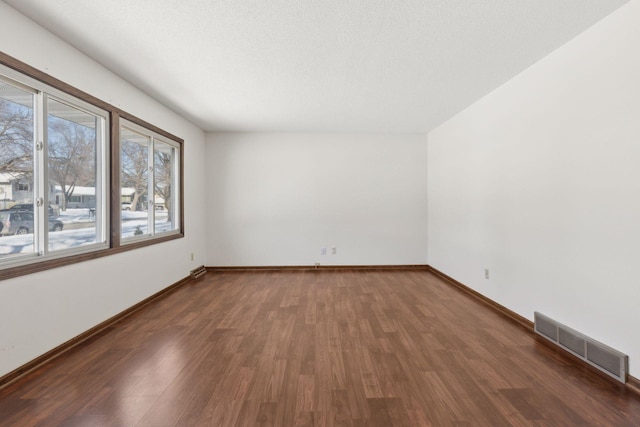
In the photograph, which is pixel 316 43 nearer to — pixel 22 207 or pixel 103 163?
pixel 103 163

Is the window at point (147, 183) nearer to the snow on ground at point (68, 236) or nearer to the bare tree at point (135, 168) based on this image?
the bare tree at point (135, 168)

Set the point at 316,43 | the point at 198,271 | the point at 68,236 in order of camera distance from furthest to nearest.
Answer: the point at 198,271
the point at 68,236
the point at 316,43

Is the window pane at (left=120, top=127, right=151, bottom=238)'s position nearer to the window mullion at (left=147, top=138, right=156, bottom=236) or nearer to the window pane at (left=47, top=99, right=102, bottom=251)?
the window mullion at (left=147, top=138, right=156, bottom=236)

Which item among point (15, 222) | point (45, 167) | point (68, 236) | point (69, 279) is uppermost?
point (45, 167)

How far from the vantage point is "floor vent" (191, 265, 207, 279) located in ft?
14.9

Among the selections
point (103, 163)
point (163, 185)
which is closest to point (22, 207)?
point (103, 163)

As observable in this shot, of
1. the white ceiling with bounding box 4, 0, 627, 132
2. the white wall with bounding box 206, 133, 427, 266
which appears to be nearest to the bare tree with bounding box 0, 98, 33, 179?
the white ceiling with bounding box 4, 0, 627, 132

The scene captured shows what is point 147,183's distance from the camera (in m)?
3.61

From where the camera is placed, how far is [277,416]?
1531mm

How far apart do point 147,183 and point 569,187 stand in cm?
456

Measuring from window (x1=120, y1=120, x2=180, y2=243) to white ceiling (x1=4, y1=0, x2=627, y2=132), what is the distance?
2.11 feet

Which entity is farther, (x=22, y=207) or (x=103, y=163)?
(x=103, y=163)

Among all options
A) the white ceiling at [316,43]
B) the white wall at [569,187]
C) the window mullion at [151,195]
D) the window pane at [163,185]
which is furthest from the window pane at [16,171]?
the white wall at [569,187]

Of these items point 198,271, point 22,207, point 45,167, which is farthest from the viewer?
point 198,271
